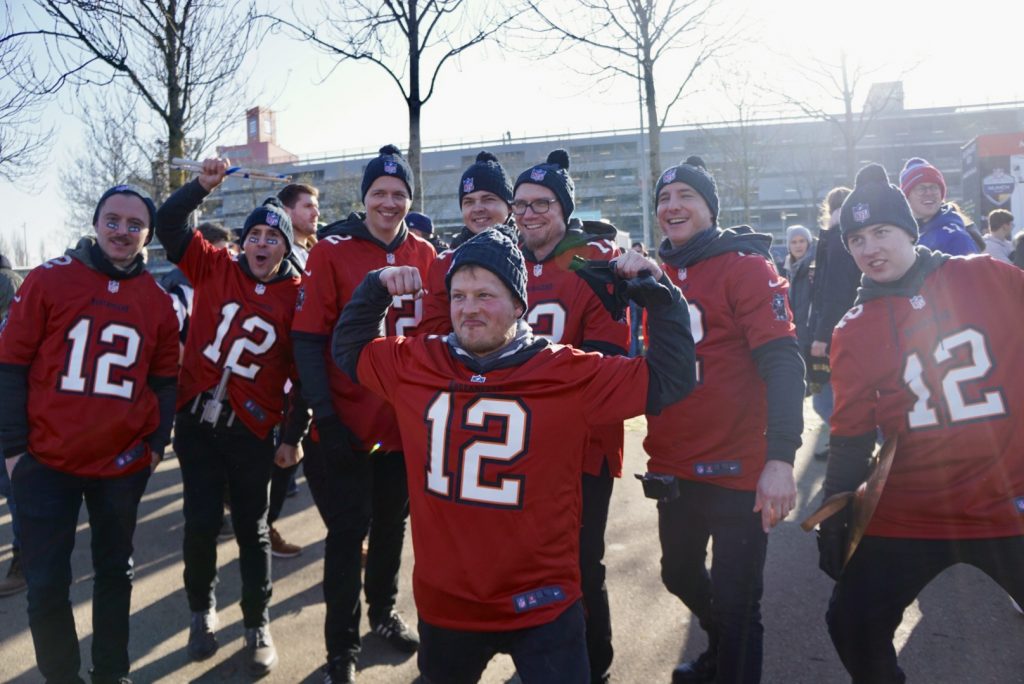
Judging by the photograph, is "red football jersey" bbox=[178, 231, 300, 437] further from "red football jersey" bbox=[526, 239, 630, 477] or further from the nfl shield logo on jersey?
the nfl shield logo on jersey

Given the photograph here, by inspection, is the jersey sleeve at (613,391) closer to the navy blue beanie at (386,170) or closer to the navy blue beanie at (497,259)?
the navy blue beanie at (497,259)

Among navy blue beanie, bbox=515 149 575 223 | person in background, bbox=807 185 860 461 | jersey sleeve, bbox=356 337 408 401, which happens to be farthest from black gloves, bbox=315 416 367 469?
person in background, bbox=807 185 860 461

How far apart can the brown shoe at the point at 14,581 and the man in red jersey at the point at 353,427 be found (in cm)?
253

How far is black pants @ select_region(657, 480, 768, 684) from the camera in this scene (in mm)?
2928

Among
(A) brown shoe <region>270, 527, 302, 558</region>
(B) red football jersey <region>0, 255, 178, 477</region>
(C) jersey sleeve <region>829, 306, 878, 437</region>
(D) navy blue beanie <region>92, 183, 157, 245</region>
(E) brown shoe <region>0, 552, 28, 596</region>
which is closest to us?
(C) jersey sleeve <region>829, 306, 878, 437</region>

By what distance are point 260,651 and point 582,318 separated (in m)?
2.46

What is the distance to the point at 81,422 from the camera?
3.30 metres

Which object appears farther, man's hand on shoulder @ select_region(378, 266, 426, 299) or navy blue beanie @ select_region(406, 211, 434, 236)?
navy blue beanie @ select_region(406, 211, 434, 236)

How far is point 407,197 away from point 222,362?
4.50 ft

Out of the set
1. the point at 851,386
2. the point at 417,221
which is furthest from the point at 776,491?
the point at 417,221

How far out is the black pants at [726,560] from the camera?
2.93 meters

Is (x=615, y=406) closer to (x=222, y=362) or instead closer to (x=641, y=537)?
(x=222, y=362)

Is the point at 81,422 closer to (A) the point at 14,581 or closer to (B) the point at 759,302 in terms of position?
(A) the point at 14,581

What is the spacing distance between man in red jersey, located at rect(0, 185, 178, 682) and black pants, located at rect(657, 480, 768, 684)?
2664 millimetres
